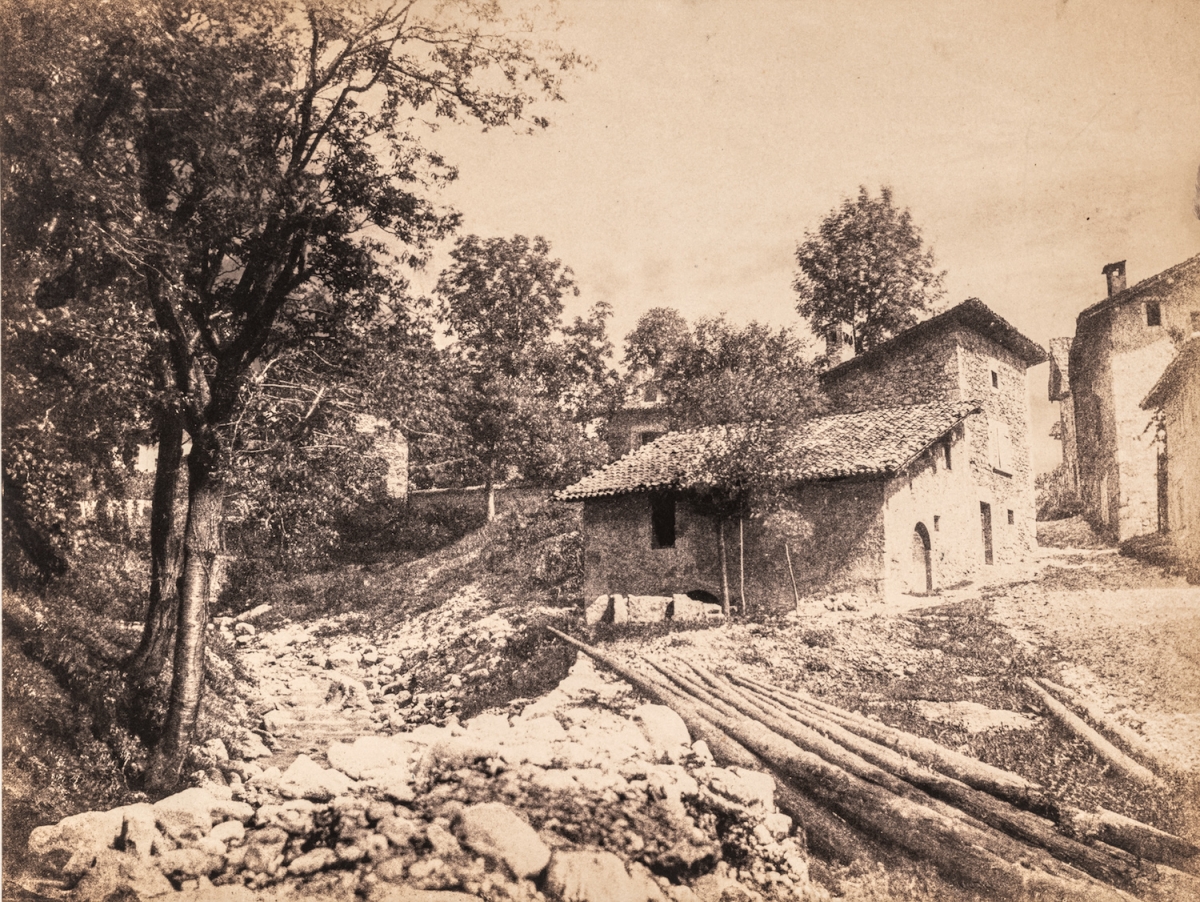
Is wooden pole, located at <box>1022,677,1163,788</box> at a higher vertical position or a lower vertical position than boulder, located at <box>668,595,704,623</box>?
lower

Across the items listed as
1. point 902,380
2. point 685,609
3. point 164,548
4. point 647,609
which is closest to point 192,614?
point 164,548

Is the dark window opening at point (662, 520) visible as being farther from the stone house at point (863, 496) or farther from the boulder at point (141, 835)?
the boulder at point (141, 835)

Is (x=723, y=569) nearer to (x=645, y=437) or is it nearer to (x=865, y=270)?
(x=645, y=437)

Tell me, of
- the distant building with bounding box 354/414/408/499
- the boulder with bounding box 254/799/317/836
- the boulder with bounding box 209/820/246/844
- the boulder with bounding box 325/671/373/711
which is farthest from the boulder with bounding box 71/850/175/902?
the distant building with bounding box 354/414/408/499

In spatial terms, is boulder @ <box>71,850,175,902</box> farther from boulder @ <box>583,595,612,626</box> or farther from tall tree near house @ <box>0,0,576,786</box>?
boulder @ <box>583,595,612,626</box>

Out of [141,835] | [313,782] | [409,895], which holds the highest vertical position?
[313,782]

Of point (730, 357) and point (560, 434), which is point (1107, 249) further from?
point (560, 434)

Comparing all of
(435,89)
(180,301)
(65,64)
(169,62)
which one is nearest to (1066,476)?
(435,89)
